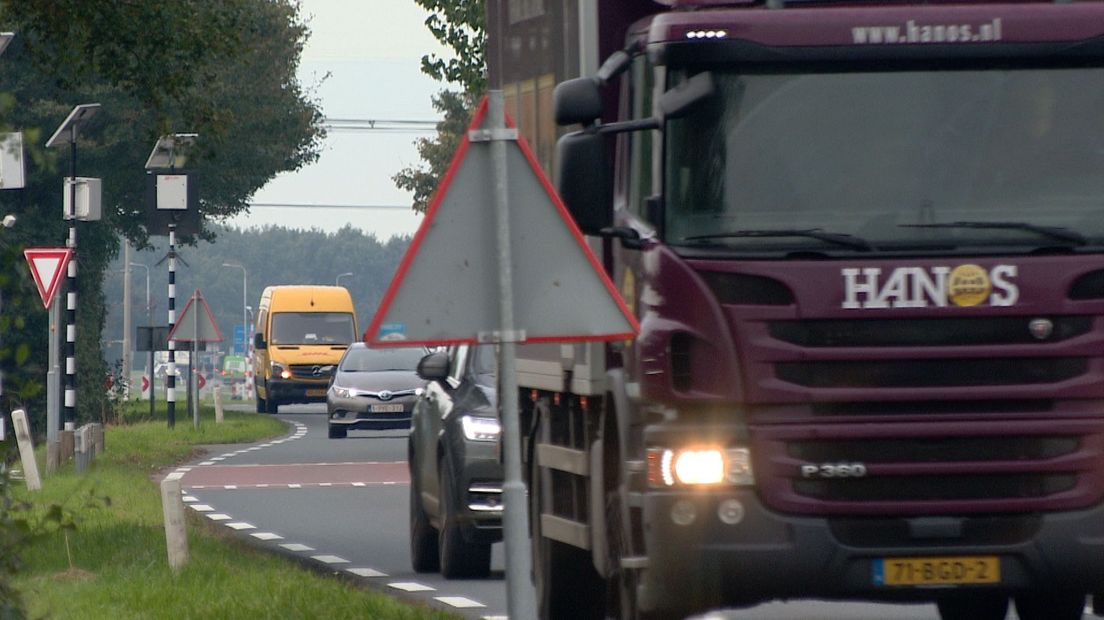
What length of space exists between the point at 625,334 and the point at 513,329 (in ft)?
1.34

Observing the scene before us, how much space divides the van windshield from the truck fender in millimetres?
49859

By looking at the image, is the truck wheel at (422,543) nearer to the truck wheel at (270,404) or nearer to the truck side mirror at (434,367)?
the truck side mirror at (434,367)

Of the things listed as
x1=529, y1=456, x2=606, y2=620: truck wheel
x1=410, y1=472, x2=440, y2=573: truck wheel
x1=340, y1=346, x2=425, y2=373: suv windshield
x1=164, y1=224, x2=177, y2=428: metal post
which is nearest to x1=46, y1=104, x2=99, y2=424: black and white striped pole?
x1=340, y1=346, x2=425, y2=373: suv windshield

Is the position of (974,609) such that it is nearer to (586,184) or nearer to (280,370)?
(586,184)

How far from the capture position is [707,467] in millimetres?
8859

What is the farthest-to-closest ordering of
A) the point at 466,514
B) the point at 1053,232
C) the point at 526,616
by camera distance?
the point at 466,514 → the point at 1053,232 → the point at 526,616

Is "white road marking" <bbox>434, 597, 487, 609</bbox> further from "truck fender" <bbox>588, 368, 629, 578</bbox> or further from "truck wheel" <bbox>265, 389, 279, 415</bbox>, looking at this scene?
"truck wheel" <bbox>265, 389, 279, 415</bbox>

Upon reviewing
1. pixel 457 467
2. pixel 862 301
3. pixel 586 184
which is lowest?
pixel 457 467

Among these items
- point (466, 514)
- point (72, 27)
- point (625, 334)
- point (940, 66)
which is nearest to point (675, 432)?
Answer: point (625, 334)

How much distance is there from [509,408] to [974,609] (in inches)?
178

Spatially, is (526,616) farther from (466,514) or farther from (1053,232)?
(466,514)

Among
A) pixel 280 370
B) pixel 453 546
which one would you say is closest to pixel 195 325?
pixel 280 370

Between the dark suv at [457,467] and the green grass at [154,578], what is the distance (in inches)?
33.5

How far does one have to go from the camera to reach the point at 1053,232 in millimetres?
8969
